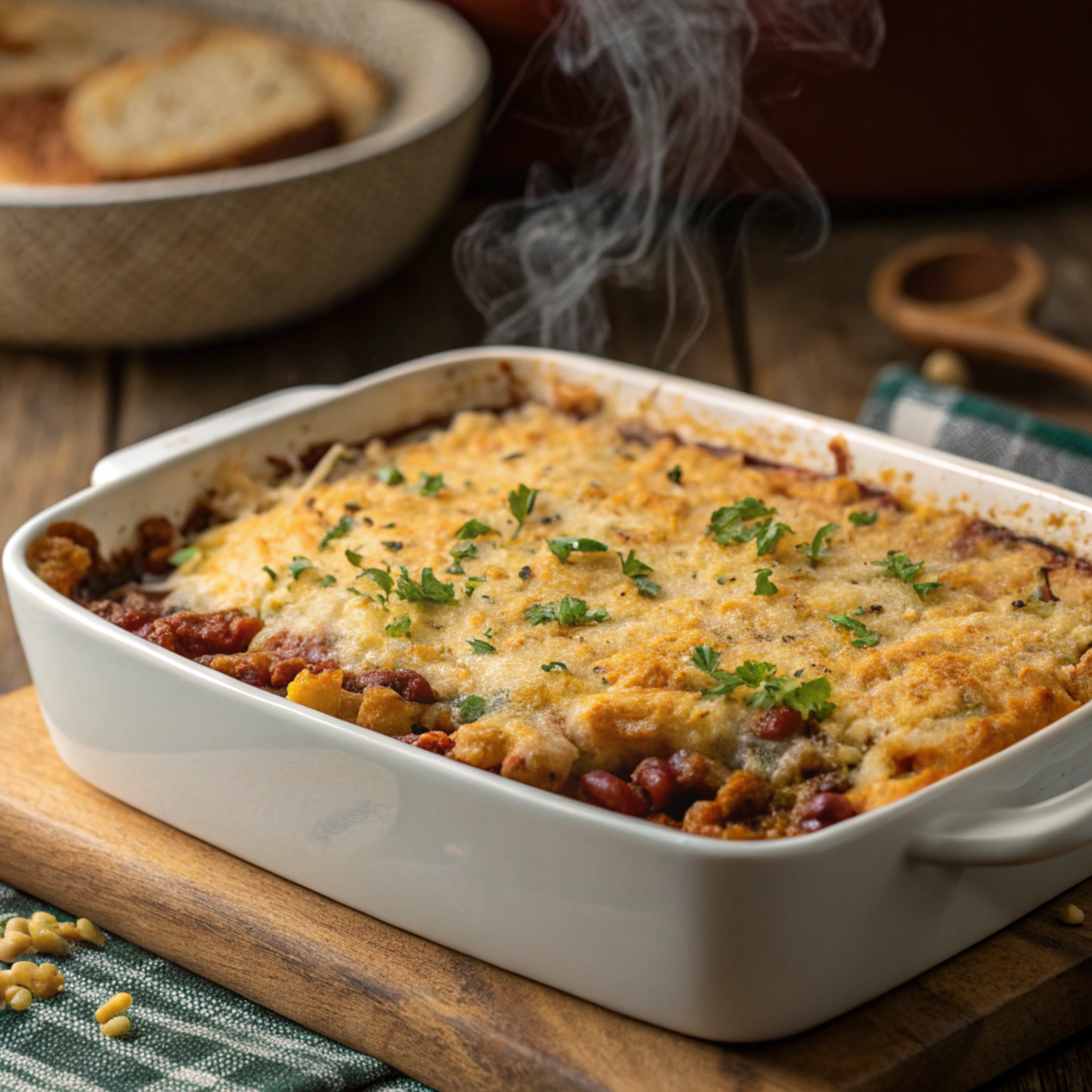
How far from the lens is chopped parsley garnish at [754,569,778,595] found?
7.01 ft

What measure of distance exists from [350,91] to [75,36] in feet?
3.09

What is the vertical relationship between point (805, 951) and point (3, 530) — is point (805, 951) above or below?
above

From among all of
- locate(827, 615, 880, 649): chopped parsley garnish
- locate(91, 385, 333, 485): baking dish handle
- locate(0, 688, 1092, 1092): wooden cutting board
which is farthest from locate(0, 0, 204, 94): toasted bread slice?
locate(827, 615, 880, 649): chopped parsley garnish

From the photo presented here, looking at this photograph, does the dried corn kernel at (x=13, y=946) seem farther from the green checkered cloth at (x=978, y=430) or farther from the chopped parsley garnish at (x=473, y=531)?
the green checkered cloth at (x=978, y=430)

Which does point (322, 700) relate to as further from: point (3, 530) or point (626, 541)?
point (3, 530)

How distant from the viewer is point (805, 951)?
1647 millimetres

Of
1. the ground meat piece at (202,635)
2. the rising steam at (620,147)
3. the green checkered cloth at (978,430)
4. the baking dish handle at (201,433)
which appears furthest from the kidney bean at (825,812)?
the rising steam at (620,147)

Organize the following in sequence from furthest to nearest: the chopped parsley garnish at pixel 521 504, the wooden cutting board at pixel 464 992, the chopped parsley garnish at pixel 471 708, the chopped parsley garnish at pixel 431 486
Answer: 1. the chopped parsley garnish at pixel 431 486
2. the chopped parsley garnish at pixel 521 504
3. the chopped parsley garnish at pixel 471 708
4. the wooden cutting board at pixel 464 992

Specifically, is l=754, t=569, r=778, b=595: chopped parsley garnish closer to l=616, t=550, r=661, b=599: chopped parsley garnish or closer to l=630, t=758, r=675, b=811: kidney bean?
l=616, t=550, r=661, b=599: chopped parsley garnish

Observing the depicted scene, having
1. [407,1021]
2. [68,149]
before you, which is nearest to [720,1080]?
[407,1021]

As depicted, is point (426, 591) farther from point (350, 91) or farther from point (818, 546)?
point (350, 91)

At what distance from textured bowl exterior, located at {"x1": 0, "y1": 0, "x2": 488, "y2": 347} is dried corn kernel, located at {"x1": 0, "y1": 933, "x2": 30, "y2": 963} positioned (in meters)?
1.87

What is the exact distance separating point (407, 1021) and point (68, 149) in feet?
9.54

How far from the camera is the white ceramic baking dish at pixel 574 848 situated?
1.61 m
